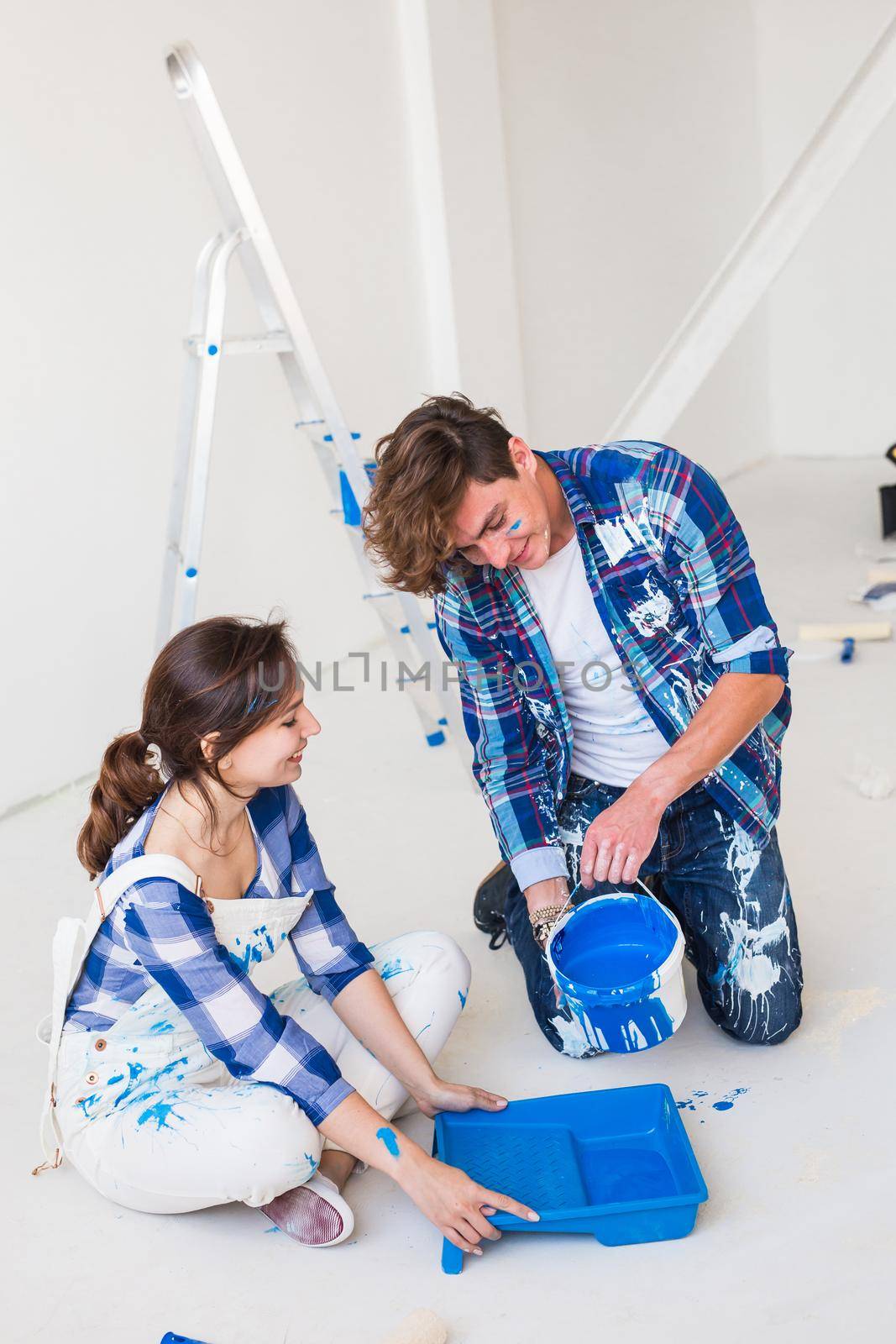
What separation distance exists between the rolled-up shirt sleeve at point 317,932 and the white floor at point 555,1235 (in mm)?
264

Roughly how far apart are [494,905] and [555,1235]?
0.75m

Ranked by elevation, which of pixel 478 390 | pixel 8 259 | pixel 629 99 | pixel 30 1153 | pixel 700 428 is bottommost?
pixel 30 1153

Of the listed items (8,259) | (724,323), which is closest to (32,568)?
(8,259)

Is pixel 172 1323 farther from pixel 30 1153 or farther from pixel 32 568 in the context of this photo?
pixel 32 568

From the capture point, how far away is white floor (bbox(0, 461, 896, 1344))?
144 cm

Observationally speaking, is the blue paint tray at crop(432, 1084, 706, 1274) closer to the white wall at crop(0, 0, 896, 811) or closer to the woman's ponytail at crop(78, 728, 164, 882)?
the woman's ponytail at crop(78, 728, 164, 882)

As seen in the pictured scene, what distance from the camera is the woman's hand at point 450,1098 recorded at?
5.46 ft

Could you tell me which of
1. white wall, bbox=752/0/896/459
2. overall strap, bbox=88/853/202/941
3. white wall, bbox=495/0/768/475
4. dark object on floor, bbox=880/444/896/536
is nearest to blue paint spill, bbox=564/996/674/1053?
overall strap, bbox=88/853/202/941

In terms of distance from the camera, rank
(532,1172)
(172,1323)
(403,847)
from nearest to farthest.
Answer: (172,1323)
(532,1172)
(403,847)

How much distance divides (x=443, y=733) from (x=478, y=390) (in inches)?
63.9

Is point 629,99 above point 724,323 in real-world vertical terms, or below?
above

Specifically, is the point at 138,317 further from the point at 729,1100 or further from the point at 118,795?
the point at 729,1100

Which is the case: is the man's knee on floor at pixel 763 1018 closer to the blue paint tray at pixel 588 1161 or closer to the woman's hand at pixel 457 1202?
the blue paint tray at pixel 588 1161

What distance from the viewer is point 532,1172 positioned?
1599mm
